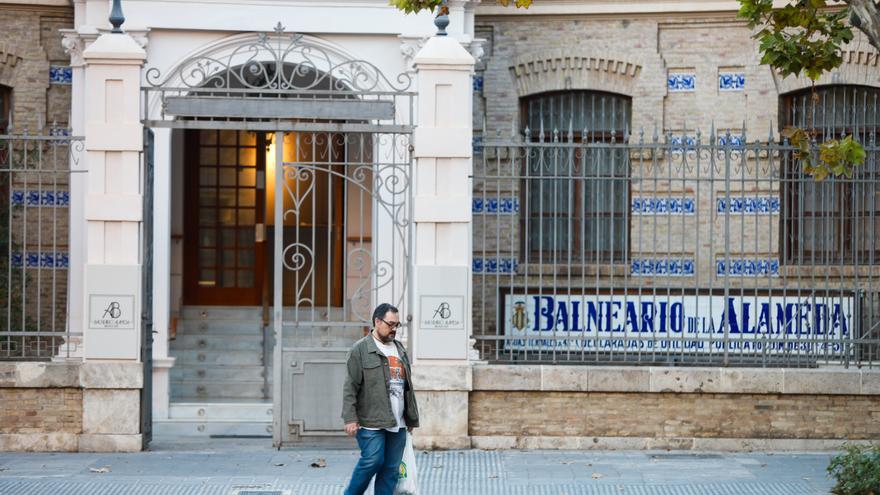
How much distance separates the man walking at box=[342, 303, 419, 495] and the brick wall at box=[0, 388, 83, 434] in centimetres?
434

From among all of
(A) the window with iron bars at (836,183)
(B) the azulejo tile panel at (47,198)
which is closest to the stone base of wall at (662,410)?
(A) the window with iron bars at (836,183)

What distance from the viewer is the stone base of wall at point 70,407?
1369 cm

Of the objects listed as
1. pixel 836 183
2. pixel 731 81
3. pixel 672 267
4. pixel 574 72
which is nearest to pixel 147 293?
pixel 574 72

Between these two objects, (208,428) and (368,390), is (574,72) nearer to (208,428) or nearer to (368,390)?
(208,428)

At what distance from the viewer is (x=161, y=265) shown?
16312mm

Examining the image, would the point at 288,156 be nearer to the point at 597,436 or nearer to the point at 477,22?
the point at 477,22

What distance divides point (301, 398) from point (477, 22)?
20.1 feet

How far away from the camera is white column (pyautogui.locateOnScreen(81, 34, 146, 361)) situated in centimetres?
1369

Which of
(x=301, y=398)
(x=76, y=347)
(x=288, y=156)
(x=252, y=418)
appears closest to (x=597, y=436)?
(x=301, y=398)

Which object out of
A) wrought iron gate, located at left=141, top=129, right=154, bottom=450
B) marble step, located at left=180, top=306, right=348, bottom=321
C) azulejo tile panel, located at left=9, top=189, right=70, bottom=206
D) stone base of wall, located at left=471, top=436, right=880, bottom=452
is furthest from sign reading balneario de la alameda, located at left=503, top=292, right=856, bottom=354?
azulejo tile panel, located at left=9, top=189, right=70, bottom=206

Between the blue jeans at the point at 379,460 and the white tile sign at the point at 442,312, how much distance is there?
3.25 m

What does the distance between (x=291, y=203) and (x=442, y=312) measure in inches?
214

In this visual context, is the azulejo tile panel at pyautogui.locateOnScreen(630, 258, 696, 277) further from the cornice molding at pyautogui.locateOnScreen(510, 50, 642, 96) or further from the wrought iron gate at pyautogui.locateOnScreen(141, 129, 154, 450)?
the wrought iron gate at pyautogui.locateOnScreen(141, 129, 154, 450)

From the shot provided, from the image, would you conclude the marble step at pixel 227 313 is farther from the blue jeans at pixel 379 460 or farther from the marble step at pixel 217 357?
the blue jeans at pixel 379 460
